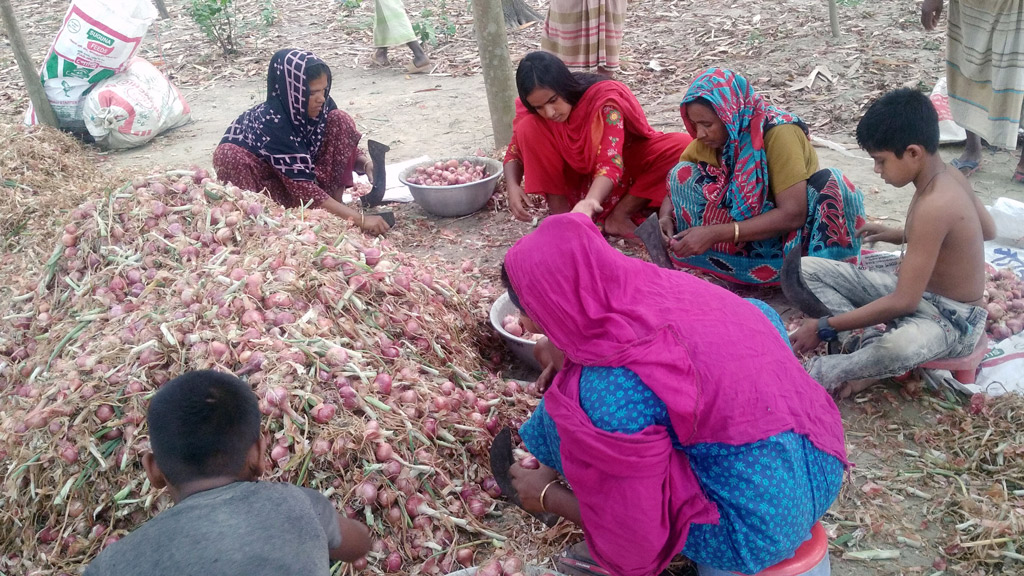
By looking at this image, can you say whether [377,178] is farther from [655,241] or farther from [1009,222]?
[1009,222]

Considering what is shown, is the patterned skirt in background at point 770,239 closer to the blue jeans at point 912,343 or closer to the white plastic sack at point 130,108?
the blue jeans at point 912,343

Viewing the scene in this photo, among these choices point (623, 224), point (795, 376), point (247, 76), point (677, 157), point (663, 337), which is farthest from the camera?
point (247, 76)

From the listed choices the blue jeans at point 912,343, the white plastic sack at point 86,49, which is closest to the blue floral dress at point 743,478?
the blue jeans at point 912,343

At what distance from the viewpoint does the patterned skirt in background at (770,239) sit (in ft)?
9.02

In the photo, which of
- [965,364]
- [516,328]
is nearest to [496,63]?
[516,328]

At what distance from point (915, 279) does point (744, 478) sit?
47.4 inches

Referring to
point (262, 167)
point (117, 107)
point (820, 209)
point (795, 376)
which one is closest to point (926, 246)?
point (820, 209)

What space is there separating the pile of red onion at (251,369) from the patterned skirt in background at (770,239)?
3.91ft

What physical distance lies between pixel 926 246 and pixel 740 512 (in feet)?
4.05

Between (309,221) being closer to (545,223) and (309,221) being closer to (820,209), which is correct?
(545,223)

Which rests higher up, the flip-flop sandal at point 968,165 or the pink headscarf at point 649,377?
the pink headscarf at point 649,377

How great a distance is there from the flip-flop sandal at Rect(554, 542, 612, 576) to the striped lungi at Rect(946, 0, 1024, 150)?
11.4ft

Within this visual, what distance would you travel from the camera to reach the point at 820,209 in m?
2.76

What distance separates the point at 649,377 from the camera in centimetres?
134
